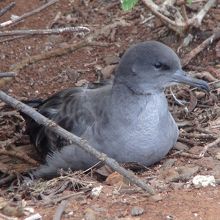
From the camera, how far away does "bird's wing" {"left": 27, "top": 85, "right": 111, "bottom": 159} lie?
6742 millimetres

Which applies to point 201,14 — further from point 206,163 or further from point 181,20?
point 206,163

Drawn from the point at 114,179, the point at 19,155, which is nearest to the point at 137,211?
the point at 114,179

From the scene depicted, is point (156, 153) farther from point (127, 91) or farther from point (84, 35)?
point (84, 35)

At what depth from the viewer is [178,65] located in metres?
6.54

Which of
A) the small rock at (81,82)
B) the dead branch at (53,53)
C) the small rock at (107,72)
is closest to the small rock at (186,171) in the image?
the small rock at (107,72)

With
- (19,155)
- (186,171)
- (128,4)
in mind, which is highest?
(128,4)

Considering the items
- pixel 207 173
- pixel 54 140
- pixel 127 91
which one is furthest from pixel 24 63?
pixel 207 173

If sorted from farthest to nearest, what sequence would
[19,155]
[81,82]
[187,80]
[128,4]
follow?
[81,82] < [19,155] < [128,4] < [187,80]

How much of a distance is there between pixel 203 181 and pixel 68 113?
177cm

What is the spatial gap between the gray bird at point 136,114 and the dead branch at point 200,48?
5.41 feet

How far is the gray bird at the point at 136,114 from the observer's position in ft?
21.2

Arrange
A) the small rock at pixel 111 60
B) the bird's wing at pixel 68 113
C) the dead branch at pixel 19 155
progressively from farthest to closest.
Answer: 1. the small rock at pixel 111 60
2. the dead branch at pixel 19 155
3. the bird's wing at pixel 68 113

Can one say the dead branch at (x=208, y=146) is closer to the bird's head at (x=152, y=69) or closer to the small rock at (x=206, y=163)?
the small rock at (x=206, y=163)

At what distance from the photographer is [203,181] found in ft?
18.6
